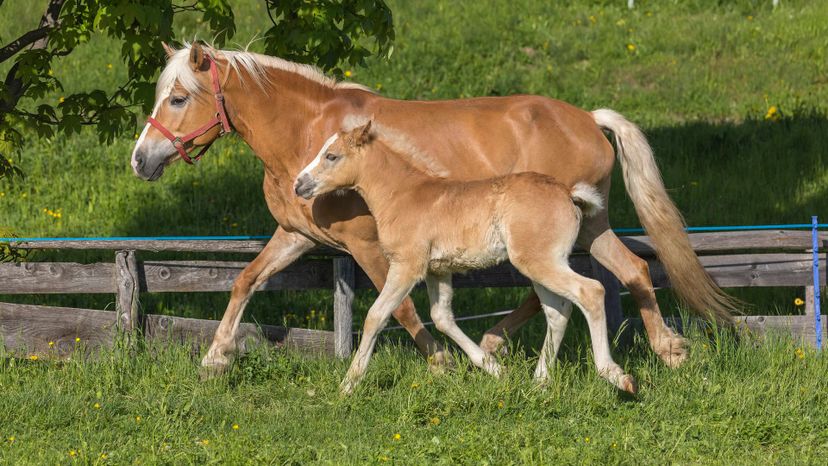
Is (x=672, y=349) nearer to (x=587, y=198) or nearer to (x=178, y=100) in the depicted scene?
(x=587, y=198)

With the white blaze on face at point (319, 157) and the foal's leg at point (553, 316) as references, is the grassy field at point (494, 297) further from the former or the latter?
the white blaze on face at point (319, 157)

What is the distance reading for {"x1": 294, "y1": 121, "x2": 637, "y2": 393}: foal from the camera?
261 inches

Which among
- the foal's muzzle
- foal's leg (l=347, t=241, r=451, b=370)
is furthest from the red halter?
foal's leg (l=347, t=241, r=451, b=370)

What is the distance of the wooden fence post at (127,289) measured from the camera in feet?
26.6

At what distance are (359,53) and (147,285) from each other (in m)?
2.46

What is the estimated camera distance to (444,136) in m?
7.46

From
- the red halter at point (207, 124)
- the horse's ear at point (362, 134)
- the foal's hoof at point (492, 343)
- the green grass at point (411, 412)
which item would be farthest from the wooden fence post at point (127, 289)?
the foal's hoof at point (492, 343)

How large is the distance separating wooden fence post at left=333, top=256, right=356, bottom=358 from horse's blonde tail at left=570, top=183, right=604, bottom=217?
200 centimetres

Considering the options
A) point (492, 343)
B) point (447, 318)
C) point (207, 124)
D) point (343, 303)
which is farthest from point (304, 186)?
point (492, 343)

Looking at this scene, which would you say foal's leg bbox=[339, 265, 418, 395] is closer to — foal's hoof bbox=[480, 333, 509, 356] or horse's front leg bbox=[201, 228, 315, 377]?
horse's front leg bbox=[201, 228, 315, 377]

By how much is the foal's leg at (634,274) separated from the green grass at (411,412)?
0.14 m

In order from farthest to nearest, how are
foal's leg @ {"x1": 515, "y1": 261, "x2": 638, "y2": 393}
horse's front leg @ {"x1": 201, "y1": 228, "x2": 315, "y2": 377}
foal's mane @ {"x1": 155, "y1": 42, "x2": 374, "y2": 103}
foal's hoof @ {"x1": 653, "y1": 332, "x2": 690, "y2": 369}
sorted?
horse's front leg @ {"x1": 201, "y1": 228, "x2": 315, "y2": 377}, foal's hoof @ {"x1": 653, "y1": 332, "x2": 690, "y2": 369}, foal's mane @ {"x1": 155, "y1": 42, "x2": 374, "y2": 103}, foal's leg @ {"x1": 515, "y1": 261, "x2": 638, "y2": 393}

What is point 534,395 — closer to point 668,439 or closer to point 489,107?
point 668,439

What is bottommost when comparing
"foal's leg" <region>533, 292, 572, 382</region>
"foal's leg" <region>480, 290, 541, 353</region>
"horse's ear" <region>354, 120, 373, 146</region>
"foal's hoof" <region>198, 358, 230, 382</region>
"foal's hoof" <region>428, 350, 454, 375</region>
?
"foal's hoof" <region>198, 358, 230, 382</region>
